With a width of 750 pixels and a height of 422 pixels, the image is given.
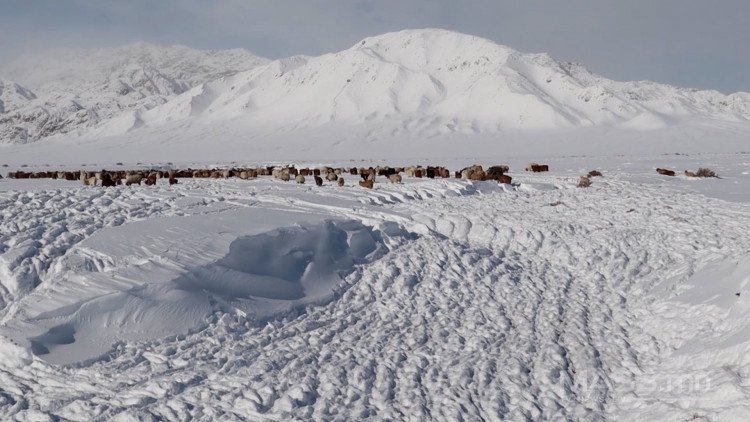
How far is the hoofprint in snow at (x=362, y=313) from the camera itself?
6570 mm

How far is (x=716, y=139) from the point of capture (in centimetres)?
7862

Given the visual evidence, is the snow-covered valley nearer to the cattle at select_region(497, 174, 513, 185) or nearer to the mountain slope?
the cattle at select_region(497, 174, 513, 185)

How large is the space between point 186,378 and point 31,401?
1.66 metres

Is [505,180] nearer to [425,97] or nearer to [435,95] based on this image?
[425,97]

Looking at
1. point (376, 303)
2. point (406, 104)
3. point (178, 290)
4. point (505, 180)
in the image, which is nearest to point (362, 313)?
Answer: point (376, 303)

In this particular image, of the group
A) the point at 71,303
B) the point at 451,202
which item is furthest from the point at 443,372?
the point at 451,202

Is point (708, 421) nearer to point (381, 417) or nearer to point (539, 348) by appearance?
point (539, 348)

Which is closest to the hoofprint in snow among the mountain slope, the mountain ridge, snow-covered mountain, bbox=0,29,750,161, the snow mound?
the snow mound

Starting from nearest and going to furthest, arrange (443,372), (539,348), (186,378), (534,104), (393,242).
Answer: (186,378)
(443,372)
(539,348)
(393,242)
(534,104)

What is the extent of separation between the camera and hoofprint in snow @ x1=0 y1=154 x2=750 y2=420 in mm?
6570

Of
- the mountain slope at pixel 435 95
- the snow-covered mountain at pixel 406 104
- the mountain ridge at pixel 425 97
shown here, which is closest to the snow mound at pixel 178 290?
the snow-covered mountain at pixel 406 104

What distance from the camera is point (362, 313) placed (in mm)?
9094

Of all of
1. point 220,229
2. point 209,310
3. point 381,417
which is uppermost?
point 220,229

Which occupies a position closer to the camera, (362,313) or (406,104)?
(362,313)
